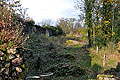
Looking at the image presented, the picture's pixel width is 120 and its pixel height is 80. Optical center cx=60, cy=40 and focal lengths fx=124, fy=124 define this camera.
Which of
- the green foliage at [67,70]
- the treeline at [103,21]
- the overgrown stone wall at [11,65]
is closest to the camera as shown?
the overgrown stone wall at [11,65]

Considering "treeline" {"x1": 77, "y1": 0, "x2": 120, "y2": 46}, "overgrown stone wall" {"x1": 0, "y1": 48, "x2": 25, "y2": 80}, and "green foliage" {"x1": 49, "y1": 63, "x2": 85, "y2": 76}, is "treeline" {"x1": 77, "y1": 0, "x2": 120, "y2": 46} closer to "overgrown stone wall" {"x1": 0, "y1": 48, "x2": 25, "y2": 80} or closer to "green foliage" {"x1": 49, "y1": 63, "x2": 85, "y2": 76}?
"green foliage" {"x1": 49, "y1": 63, "x2": 85, "y2": 76}

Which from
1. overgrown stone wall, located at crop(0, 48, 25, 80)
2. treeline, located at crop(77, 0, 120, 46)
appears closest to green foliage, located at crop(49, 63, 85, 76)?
overgrown stone wall, located at crop(0, 48, 25, 80)

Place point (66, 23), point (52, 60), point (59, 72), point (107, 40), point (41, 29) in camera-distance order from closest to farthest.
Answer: point (59, 72) < point (52, 60) < point (107, 40) < point (41, 29) < point (66, 23)

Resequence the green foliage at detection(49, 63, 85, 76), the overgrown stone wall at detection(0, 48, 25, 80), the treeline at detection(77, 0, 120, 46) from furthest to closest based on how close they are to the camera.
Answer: the treeline at detection(77, 0, 120, 46) < the green foliage at detection(49, 63, 85, 76) < the overgrown stone wall at detection(0, 48, 25, 80)

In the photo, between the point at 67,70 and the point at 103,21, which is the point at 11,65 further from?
the point at 103,21

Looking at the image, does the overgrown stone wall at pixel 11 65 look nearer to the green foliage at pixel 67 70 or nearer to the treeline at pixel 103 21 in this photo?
the green foliage at pixel 67 70

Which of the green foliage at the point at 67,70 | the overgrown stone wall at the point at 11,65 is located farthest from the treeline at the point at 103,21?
the overgrown stone wall at the point at 11,65

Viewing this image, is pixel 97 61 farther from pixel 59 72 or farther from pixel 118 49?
pixel 59 72

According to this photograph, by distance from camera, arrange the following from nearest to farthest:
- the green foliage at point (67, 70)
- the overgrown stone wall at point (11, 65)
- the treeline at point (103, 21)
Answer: the overgrown stone wall at point (11, 65), the green foliage at point (67, 70), the treeline at point (103, 21)

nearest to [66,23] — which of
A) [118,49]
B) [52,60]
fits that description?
[118,49]

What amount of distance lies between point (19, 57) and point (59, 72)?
400 cm

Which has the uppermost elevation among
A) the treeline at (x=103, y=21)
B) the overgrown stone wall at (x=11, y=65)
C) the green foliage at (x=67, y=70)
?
the treeline at (x=103, y=21)

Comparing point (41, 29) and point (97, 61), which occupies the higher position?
point (41, 29)

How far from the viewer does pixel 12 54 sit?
13.8 ft
